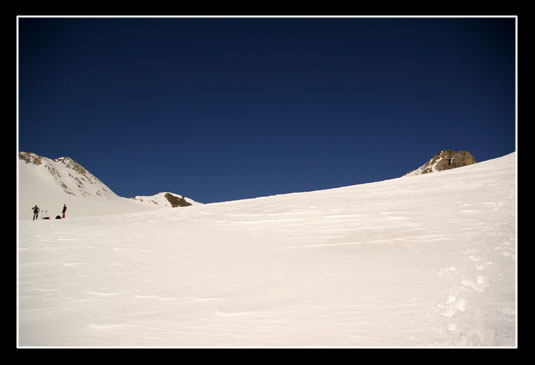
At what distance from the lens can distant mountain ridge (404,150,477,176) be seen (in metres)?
133

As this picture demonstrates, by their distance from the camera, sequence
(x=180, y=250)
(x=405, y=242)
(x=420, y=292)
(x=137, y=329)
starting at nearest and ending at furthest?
1. (x=137, y=329)
2. (x=420, y=292)
3. (x=405, y=242)
4. (x=180, y=250)

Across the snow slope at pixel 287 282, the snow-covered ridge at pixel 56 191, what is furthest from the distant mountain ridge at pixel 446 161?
the snow slope at pixel 287 282

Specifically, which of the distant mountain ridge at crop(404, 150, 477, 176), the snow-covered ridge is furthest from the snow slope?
the distant mountain ridge at crop(404, 150, 477, 176)

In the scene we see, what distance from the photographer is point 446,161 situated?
142 metres

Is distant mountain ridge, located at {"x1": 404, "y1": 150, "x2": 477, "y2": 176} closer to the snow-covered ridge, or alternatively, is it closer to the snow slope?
the snow-covered ridge

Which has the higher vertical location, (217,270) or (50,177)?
(50,177)

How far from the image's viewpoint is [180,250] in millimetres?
7496

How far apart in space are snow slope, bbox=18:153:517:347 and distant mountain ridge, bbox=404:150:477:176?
136 m

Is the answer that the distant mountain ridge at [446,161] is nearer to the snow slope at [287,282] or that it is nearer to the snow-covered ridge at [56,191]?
the snow-covered ridge at [56,191]

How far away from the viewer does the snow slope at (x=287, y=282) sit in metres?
3.32

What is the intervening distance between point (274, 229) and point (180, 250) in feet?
10.3
